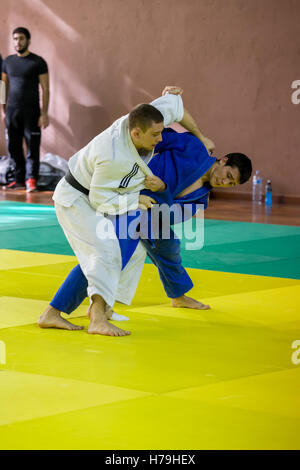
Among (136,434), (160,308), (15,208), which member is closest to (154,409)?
(136,434)

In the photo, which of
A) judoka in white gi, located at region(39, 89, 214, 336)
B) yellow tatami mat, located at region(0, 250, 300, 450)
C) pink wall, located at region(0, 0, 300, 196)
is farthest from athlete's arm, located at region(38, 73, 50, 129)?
judoka in white gi, located at region(39, 89, 214, 336)

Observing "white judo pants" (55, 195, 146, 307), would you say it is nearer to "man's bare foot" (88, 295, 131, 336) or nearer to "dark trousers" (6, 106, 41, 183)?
"man's bare foot" (88, 295, 131, 336)

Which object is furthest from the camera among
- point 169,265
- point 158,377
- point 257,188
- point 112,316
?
point 257,188

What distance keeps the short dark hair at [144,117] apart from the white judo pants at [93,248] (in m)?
0.41

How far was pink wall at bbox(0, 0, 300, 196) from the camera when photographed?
861 centimetres

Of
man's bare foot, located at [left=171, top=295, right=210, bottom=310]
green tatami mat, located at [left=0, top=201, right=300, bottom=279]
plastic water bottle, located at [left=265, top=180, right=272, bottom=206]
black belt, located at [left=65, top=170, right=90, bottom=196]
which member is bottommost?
plastic water bottle, located at [left=265, top=180, right=272, bottom=206]

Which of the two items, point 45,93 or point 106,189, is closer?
point 106,189

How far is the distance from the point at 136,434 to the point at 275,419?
44 centimetres

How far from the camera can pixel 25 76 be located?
931 centimetres

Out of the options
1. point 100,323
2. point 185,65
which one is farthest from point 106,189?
point 185,65

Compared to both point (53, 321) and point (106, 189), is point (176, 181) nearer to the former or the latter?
point (106, 189)

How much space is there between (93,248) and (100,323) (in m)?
0.32

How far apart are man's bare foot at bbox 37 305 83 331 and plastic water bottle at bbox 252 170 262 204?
5.70 m

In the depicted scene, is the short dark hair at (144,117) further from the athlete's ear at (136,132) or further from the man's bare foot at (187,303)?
the man's bare foot at (187,303)
